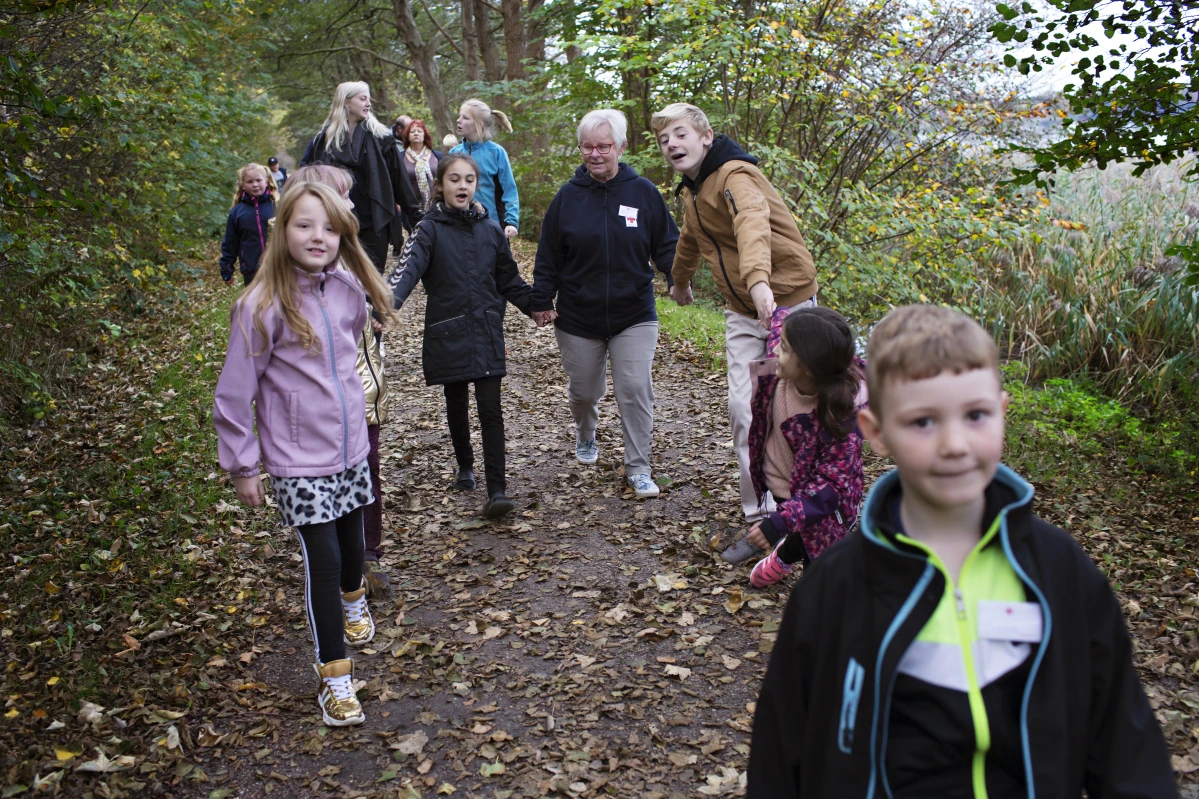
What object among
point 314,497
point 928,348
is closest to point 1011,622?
point 928,348

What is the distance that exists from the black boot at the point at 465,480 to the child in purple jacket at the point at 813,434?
2964 mm

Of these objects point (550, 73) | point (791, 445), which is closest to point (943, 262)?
point (791, 445)

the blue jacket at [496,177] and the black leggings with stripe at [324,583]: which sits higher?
the blue jacket at [496,177]

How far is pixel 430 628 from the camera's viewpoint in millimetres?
4938

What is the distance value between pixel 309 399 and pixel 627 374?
284 cm

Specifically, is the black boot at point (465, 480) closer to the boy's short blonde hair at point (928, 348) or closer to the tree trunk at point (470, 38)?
the boy's short blonde hair at point (928, 348)

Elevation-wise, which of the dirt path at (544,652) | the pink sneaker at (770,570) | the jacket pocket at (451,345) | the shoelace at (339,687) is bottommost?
the dirt path at (544,652)

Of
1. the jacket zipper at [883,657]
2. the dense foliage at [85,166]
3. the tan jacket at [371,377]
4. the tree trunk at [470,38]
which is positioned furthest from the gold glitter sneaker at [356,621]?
the tree trunk at [470,38]

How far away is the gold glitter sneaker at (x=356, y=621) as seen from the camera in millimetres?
4727

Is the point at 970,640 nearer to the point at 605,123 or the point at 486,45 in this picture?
the point at 605,123

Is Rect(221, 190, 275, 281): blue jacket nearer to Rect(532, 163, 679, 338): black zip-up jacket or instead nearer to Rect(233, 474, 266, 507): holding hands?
Rect(532, 163, 679, 338): black zip-up jacket

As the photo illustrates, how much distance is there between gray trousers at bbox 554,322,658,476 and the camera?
6270mm

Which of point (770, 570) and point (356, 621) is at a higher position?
point (770, 570)

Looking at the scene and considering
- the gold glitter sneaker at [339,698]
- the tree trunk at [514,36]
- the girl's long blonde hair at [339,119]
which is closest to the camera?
the gold glitter sneaker at [339,698]
